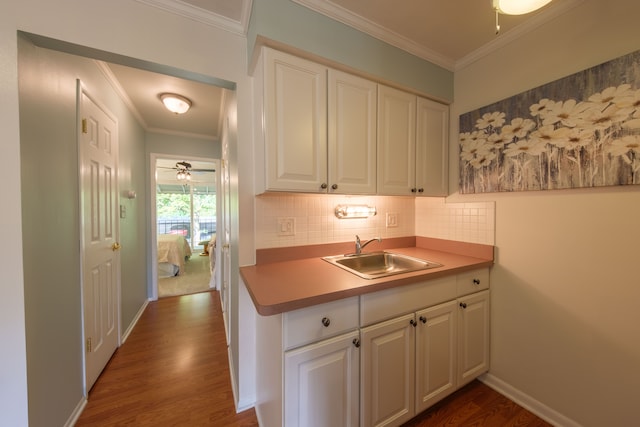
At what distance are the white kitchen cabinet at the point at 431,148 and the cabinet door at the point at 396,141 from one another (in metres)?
0.06

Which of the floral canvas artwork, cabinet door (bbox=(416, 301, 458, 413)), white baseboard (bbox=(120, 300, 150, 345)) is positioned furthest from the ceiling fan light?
white baseboard (bbox=(120, 300, 150, 345))

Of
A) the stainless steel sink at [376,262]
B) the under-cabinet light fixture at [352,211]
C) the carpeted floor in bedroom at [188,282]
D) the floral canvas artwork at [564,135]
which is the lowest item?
the carpeted floor in bedroom at [188,282]

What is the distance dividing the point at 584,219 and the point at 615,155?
1.08 feet

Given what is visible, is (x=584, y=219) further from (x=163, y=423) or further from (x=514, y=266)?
(x=163, y=423)

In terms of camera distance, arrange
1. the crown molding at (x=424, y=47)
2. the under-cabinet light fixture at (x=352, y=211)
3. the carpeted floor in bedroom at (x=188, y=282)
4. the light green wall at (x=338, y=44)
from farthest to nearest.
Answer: the carpeted floor in bedroom at (x=188, y=282)
the under-cabinet light fixture at (x=352, y=211)
the crown molding at (x=424, y=47)
the light green wall at (x=338, y=44)

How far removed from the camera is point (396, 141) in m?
1.58

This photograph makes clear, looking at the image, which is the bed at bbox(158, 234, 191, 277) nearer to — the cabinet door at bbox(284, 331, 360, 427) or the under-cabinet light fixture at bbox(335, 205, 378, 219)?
the under-cabinet light fixture at bbox(335, 205, 378, 219)

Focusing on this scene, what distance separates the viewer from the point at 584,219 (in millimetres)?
1213

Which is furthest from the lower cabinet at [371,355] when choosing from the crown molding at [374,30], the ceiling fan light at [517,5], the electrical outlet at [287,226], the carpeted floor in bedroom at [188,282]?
the carpeted floor in bedroom at [188,282]

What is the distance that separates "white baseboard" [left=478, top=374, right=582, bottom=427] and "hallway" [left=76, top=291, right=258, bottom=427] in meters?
1.60

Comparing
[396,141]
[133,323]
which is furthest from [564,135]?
[133,323]

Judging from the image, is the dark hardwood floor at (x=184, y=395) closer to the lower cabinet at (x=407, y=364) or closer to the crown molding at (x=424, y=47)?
the lower cabinet at (x=407, y=364)

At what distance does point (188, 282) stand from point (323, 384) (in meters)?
3.64

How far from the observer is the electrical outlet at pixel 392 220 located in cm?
198
